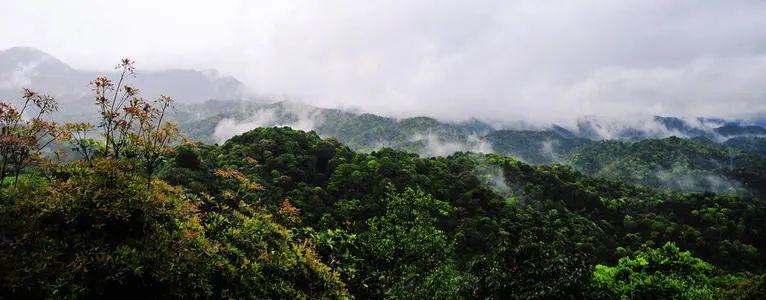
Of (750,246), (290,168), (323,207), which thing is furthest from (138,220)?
(750,246)

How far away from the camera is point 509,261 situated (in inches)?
862

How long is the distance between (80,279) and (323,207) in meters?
47.1

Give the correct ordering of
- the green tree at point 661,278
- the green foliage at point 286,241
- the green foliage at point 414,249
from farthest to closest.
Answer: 1. the green tree at point 661,278
2. the green foliage at point 414,249
3. the green foliage at point 286,241

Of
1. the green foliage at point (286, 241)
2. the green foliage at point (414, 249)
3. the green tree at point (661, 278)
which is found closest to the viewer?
the green foliage at point (286, 241)

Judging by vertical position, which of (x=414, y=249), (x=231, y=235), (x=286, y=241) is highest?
(x=231, y=235)

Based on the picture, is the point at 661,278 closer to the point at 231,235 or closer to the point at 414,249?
the point at 414,249

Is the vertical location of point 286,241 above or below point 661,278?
above

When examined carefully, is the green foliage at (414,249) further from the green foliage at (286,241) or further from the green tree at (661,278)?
the green tree at (661,278)

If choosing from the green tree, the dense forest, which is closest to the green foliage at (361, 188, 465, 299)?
the dense forest

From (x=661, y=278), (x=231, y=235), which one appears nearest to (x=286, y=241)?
(x=231, y=235)

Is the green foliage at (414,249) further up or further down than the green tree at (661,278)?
further up

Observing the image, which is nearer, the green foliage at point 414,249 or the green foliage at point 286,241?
the green foliage at point 286,241

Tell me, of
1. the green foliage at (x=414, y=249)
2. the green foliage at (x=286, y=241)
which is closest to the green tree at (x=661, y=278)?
the green foliage at (x=286, y=241)

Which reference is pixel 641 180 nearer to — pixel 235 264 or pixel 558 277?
pixel 558 277
